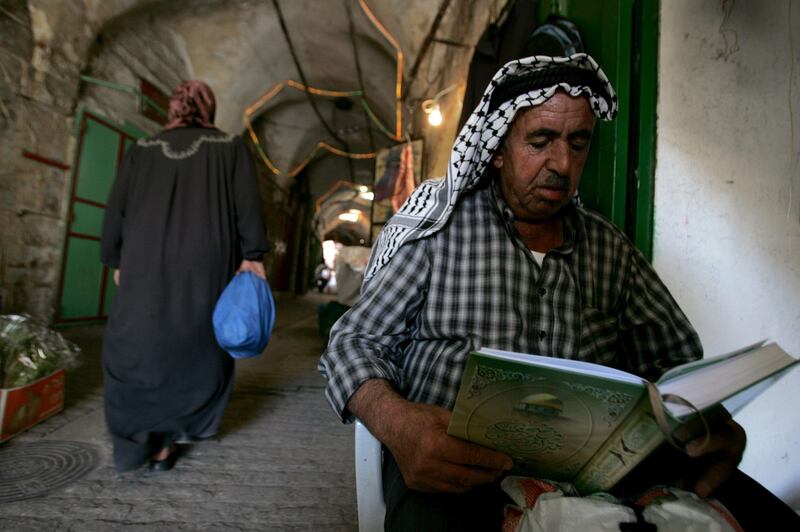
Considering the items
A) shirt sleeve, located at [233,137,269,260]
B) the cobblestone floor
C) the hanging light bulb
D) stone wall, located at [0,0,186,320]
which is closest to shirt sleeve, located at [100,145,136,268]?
shirt sleeve, located at [233,137,269,260]

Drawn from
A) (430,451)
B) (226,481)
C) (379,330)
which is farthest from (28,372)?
(430,451)

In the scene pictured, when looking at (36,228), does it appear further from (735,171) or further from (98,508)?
(735,171)

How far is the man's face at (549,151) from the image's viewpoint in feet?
3.59

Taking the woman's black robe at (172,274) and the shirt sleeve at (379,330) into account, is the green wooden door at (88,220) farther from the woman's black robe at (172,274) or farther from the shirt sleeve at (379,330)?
the shirt sleeve at (379,330)

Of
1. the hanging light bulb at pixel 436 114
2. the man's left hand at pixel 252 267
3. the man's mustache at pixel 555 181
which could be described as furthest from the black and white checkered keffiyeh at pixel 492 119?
the hanging light bulb at pixel 436 114

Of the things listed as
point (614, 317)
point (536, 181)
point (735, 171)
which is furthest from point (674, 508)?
point (735, 171)

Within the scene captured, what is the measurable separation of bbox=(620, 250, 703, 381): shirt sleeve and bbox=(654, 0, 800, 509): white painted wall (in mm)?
610

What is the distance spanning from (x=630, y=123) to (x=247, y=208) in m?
1.92

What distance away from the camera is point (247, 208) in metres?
2.08

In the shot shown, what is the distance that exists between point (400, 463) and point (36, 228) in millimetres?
5114

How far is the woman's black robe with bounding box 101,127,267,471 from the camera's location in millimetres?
1882

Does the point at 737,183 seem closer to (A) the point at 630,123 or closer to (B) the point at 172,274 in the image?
(A) the point at 630,123

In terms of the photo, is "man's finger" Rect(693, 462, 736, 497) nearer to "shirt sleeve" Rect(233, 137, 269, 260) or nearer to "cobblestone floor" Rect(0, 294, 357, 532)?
"cobblestone floor" Rect(0, 294, 357, 532)

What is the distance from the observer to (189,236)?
1983mm
